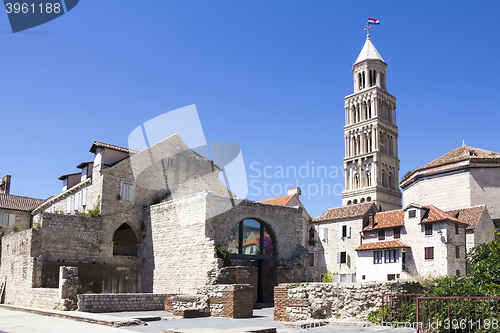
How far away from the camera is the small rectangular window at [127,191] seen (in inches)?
1105

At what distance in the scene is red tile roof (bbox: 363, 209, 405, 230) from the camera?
38.9m

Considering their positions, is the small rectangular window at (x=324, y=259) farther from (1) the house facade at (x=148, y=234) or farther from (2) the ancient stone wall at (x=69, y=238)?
(2) the ancient stone wall at (x=69, y=238)

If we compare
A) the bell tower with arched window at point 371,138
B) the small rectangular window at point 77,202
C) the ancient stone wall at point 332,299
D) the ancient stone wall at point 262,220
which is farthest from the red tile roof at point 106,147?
the bell tower with arched window at point 371,138

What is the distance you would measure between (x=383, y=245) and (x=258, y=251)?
18123 millimetres

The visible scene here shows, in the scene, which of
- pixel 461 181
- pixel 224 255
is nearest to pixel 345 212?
pixel 461 181

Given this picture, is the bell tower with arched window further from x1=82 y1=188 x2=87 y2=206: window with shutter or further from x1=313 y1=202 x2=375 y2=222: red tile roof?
x1=82 y1=188 x2=87 y2=206: window with shutter

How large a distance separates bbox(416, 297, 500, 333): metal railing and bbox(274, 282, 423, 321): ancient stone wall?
227 cm

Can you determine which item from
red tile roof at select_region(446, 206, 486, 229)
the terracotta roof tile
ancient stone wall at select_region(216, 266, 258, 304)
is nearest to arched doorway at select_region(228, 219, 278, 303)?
ancient stone wall at select_region(216, 266, 258, 304)

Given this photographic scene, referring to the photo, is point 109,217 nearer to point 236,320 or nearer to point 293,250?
point 293,250

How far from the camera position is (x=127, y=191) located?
28281 millimetres

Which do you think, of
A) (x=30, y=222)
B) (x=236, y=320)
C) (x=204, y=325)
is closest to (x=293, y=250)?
(x=236, y=320)

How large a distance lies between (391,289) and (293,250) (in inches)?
521

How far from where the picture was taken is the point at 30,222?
1505 inches

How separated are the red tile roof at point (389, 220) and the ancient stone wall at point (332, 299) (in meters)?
26.3
